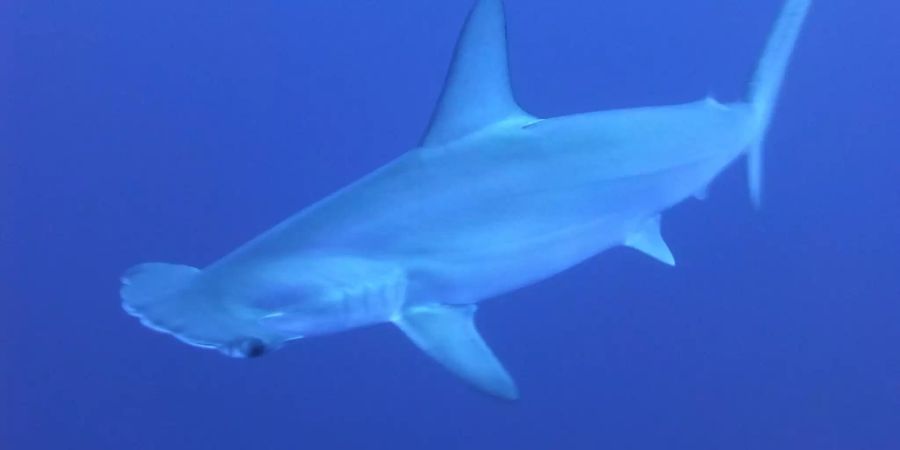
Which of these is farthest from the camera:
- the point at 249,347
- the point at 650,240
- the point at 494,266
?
the point at 650,240

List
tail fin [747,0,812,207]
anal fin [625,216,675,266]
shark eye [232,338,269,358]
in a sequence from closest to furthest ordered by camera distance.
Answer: shark eye [232,338,269,358] → anal fin [625,216,675,266] → tail fin [747,0,812,207]

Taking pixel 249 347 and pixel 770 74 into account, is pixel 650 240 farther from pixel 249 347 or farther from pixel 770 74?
pixel 249 347

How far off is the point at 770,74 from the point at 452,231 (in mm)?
1121

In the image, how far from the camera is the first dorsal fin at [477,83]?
6.97ft

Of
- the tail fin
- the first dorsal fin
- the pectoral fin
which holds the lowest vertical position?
the pectoral fin

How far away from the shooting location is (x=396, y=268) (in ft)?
7.10

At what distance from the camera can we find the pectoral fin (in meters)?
2.02

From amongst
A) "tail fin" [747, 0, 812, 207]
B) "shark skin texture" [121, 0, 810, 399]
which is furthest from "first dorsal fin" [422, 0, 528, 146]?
"tail fin" [747, 0, 812, 207]

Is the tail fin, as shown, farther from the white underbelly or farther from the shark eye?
the shark eye

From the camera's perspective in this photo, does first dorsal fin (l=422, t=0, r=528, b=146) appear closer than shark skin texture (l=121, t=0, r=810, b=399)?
No

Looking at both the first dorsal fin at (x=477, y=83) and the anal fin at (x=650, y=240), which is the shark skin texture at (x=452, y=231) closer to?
the first dorsal fin at (x=477, y=83)

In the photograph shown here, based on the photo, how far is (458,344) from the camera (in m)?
2.11

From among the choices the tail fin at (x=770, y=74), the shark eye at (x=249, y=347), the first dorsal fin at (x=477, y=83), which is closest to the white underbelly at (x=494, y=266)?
the first dorsal fin at (x=477, y=83)

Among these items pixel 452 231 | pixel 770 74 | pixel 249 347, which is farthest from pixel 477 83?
pixel 770 74
